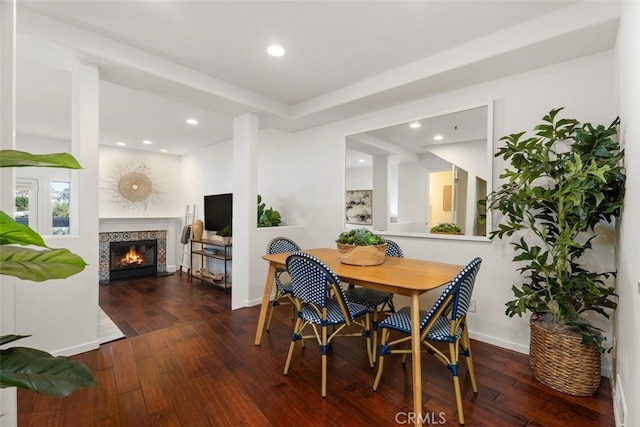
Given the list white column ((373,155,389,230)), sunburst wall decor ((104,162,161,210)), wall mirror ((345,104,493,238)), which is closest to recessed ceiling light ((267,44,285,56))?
wall mirror ((345,104,493,238))

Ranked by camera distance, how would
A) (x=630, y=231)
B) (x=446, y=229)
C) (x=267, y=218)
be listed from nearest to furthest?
(x=630, y=231)
(x=446, y=229)
(x=267, y=218)

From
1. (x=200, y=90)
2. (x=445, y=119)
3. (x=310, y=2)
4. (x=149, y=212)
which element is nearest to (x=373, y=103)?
(x=445, y=119)

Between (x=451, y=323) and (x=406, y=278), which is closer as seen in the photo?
(x=451, y=323)

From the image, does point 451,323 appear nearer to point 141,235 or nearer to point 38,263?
point 38,263

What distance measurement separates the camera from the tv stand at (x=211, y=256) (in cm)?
497

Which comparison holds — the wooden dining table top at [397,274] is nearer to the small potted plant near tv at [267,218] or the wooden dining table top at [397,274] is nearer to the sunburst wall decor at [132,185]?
the small potted plant near tv at [267,218]

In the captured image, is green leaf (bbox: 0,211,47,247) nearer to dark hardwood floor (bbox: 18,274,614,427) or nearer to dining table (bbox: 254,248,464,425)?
dark hardwood floor (bbox: 18,274,614,427)

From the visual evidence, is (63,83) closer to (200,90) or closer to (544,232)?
(200,90)

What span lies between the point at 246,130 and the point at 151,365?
106 inches

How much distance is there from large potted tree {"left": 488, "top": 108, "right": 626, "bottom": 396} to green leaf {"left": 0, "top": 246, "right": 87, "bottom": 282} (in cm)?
243

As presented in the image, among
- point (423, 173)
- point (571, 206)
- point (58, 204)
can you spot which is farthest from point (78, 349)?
point (58, 204)

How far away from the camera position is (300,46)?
2551 mm

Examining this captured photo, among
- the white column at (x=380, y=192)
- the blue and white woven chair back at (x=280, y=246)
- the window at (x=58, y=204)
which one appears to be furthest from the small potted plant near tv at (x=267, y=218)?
the window at (x=58, y=204)

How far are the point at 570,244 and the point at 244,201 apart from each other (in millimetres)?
3171
